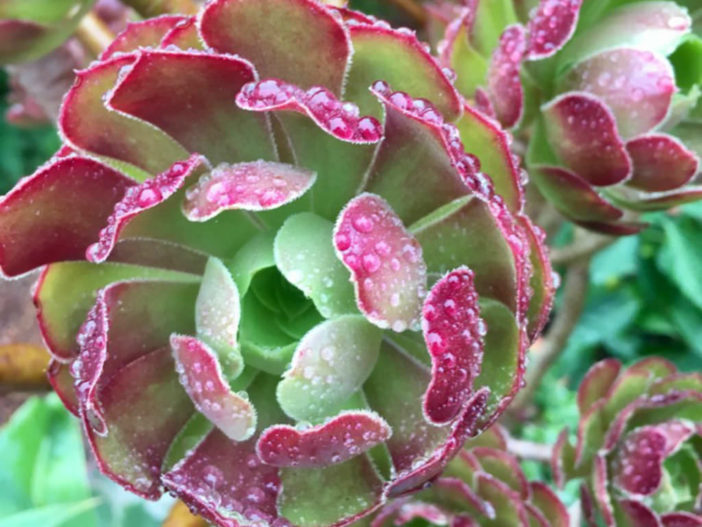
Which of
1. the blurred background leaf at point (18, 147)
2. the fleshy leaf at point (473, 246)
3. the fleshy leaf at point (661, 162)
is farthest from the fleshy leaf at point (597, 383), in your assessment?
the blurred background leaf at point (18, 147)

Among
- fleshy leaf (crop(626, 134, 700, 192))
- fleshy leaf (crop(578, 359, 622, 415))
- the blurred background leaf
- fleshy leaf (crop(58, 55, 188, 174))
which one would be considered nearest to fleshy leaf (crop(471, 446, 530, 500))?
fleshy leaf (crop(578, 359, 622, 415))

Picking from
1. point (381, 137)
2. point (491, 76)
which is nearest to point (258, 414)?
point (381, 137)

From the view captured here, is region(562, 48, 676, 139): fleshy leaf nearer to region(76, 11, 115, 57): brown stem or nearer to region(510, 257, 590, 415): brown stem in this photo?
region(510, 257, 590, 415): brown stem

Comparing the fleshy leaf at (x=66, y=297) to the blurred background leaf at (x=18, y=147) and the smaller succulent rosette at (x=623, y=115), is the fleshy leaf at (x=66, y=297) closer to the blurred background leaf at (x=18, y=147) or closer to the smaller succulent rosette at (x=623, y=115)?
the smaller succulent rosette at (x=623, y=115)

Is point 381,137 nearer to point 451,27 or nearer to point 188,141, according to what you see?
point 188,141

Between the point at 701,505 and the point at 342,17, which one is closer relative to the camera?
the point at 342,17

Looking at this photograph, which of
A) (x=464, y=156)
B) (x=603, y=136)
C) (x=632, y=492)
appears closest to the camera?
(x=464, y=156)
